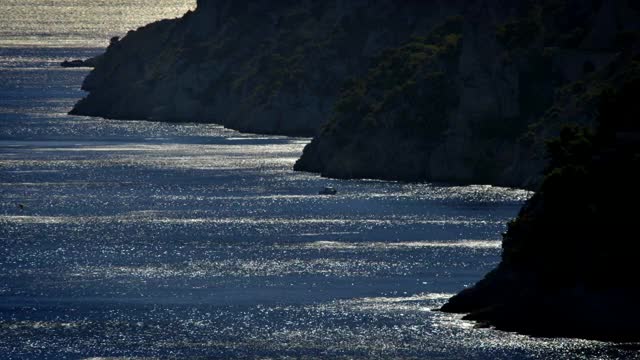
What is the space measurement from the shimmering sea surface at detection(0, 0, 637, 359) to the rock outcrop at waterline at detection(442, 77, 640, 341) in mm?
1368

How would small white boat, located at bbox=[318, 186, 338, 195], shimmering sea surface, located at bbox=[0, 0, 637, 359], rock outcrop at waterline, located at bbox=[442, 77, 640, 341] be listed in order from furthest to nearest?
small white boat, located at bbox=[318, 186, 338, 195] → shimmering sea surface, located at bbox=[0, 0, 637, 359] → rock outcrop at waterline, located at bbox=[442, 77, 640, 341]

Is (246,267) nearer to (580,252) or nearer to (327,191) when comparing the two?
(580,252)

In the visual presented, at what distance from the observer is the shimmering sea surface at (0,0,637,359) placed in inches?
4316

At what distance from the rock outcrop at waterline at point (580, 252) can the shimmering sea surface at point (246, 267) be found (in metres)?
1.37

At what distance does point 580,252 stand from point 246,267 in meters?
32.7

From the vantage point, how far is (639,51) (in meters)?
182

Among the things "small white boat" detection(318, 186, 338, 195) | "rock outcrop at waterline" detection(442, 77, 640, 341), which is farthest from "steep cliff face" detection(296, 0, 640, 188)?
"rock outcrop at waterline" detection(442, 77, 640, 341)

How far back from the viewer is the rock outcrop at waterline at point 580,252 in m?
107

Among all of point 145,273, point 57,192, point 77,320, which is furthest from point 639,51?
point 77,320

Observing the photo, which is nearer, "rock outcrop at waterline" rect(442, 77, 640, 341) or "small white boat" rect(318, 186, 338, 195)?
"rock outcrop at waterline" rect(442, 77, 640, 341)

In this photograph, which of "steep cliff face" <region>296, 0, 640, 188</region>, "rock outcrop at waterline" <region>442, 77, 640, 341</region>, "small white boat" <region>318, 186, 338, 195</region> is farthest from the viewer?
"steep cliff face" <region>296, 0, 640, 188</region>

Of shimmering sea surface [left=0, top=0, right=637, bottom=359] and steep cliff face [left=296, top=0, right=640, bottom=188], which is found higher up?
steep cliff face [left=296, top=0, right=640, bottom=188]

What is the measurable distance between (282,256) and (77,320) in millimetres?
27007

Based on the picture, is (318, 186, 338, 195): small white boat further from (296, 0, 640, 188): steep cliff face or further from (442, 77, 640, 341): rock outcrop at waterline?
(442, 77, 640, 341): rock outcrop at waterline
